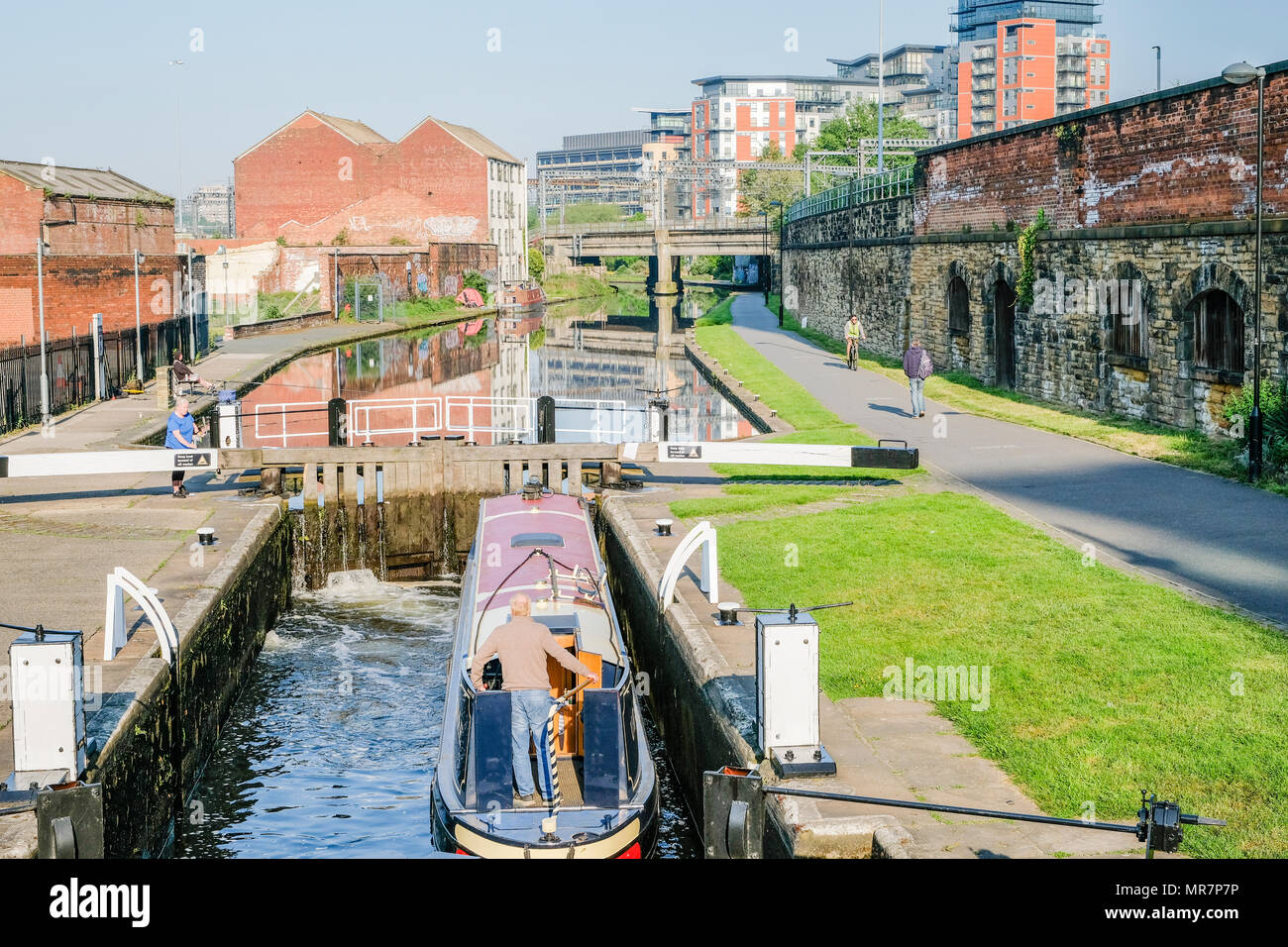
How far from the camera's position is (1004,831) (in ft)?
28.6

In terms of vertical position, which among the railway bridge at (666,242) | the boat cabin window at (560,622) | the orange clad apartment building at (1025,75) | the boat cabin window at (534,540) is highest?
the orange clad apartment building at (1025,75)

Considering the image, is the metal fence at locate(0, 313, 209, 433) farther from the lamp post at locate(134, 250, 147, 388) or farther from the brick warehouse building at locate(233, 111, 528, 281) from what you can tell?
the brick warehouse building at locate(233, 111, 528, 281)

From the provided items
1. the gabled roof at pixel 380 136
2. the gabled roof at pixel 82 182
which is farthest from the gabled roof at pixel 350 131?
the gabled roof at pixel 82 182

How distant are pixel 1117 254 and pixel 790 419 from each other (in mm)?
7105

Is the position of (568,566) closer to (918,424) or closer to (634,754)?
(634,754)

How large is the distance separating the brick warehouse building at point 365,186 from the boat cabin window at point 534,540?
71.5 metres

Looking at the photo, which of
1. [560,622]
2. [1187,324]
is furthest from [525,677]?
[1187,324]

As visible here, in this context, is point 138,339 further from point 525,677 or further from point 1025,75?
point 1025,75

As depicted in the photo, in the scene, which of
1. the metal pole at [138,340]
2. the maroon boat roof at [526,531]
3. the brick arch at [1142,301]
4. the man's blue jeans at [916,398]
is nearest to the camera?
the maroon boat roof at [526,531]

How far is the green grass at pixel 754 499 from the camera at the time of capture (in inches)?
789

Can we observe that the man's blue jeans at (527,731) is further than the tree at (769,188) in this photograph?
No

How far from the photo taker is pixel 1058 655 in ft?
39.8

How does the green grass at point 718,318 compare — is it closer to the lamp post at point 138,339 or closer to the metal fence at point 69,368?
the metal fence at point 69,368

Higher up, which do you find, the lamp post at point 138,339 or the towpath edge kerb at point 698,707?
the lamp post at point 138,339
